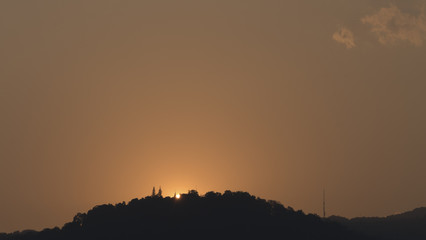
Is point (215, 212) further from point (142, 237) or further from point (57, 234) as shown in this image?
point (57, 234)

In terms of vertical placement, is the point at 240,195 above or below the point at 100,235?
above

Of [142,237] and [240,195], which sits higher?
[240,195]

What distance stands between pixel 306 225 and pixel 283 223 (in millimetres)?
6473

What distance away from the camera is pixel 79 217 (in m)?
190

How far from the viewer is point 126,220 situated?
181 meters

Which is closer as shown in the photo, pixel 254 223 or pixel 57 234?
pixel 254 223

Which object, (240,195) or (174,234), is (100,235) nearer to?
(174,234)

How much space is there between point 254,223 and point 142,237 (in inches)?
1225

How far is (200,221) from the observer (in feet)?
585

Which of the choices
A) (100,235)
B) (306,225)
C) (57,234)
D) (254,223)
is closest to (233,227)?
(254,223)

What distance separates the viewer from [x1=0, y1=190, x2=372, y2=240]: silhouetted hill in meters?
175

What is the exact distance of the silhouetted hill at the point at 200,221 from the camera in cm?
17538

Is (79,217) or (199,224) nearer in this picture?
(199,224)

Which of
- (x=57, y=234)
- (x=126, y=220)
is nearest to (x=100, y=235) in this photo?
(x=126, y=220)
